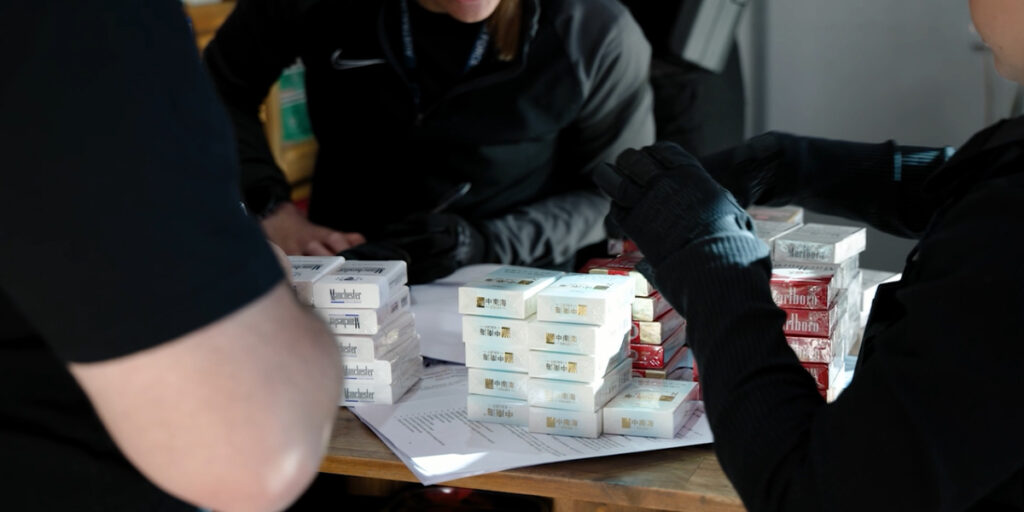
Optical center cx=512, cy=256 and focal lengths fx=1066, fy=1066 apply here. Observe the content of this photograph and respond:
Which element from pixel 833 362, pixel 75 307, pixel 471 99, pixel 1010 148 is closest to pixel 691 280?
pixel 1010 148

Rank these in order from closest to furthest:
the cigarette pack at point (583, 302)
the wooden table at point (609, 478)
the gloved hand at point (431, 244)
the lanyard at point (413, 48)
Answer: the wooden table at point (609, 478)
the cigarette pack at point (583, 302)
the gloved hand at point (431, 244)
the lanyard at point (413, 48)

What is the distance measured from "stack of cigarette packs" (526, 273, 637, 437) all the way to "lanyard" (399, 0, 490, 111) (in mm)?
858

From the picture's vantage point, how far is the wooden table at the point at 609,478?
1.21 m

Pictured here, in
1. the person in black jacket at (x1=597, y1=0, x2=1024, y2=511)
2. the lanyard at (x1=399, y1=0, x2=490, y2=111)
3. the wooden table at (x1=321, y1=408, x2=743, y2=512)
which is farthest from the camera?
the lanyard at (x1=399, y1=0, x2=490, y2=111)

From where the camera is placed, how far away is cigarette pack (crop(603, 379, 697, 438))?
133 cm

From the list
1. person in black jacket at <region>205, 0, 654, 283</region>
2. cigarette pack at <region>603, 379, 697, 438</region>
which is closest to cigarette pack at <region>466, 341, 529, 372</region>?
cigarette pack at <region>603, 379, 697, 438</region>

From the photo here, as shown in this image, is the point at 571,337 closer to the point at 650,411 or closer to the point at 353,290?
the point at 650,411

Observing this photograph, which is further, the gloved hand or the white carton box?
the gloved hand

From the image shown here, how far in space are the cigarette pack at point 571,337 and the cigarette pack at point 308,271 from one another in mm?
307

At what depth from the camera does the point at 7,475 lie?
2.57 ft

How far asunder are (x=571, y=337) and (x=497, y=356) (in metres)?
0.12

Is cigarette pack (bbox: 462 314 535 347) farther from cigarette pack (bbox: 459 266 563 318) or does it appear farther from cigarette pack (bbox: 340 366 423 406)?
cigarette pack (bbox: 340 366 423 406)

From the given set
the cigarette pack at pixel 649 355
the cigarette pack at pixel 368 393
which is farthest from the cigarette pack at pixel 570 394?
the cigarette pack at pixel 368 393

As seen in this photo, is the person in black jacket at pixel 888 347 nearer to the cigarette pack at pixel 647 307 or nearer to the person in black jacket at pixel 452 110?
the cigarette pack at pixel 647 307
